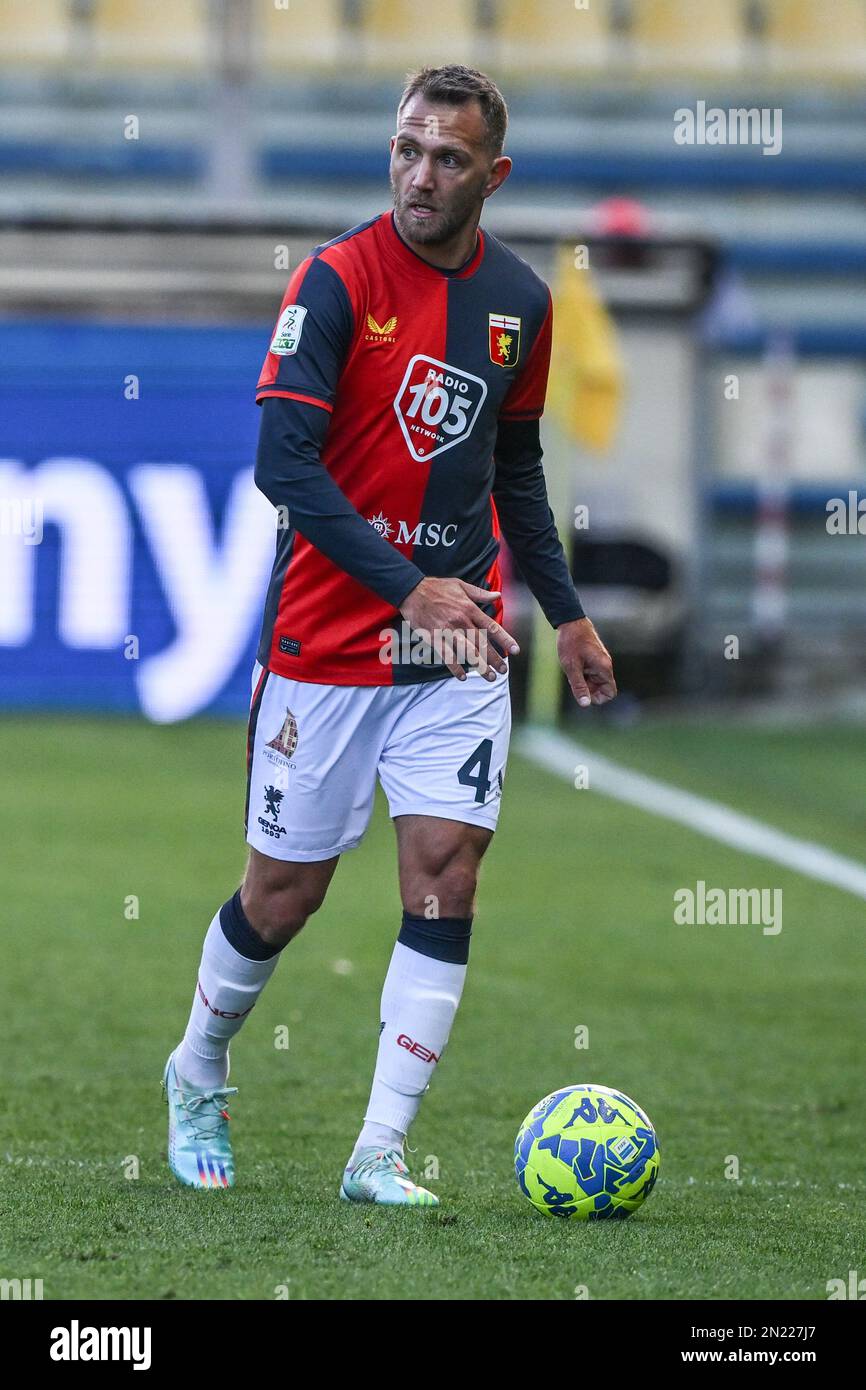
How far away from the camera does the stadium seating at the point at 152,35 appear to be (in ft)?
67.5

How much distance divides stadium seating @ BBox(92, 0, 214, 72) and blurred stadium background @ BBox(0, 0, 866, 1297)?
0.03 metres

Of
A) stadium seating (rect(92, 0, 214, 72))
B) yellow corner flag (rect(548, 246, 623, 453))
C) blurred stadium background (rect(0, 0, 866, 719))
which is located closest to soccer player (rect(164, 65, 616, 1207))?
blurred stadium background (rect(0, 0, 866, 719))

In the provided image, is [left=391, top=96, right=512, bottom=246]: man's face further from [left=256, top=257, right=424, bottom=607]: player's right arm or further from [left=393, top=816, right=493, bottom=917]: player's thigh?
[left=393, top=816, right=493, bottom=917]: player's thigh

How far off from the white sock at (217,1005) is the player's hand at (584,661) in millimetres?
797

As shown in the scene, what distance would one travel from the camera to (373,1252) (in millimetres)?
3535

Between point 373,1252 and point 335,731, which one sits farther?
point 335,731

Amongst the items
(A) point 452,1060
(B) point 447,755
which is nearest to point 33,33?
(A) point 452,1060

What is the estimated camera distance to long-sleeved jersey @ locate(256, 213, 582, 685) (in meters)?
3.87

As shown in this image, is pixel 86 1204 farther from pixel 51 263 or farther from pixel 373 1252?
pixel 51 263

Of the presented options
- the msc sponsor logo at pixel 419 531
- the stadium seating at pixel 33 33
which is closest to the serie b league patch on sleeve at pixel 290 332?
the msc sponsor logo at pixel 419 531
